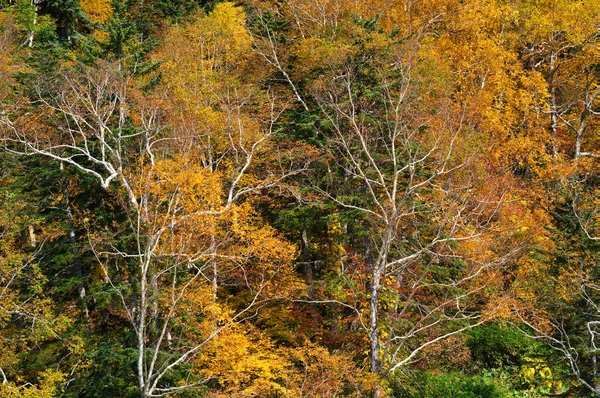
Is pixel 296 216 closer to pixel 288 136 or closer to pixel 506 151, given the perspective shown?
pixel 288 136

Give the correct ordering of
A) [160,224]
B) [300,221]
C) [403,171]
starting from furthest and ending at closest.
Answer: [300,221] < [403,171] < [160,224]

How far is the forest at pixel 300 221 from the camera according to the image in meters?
17.0

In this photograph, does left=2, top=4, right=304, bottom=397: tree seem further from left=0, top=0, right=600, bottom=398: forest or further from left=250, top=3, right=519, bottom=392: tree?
left=250, top=3, right=519, bottom=392: tree

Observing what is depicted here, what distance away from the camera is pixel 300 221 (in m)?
20.5

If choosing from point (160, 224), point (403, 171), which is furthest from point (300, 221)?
point (160, 224)

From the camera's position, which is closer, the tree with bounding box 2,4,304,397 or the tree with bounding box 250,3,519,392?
the tree with bounding box 2,4,304,397

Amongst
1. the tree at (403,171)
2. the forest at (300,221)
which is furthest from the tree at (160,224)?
the tree at (403,171)

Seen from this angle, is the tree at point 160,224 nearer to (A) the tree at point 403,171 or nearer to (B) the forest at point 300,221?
(B) the forest at point 300,221

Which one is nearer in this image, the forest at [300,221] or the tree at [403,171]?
the forest at [300,221]

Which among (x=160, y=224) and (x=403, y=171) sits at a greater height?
(x=403, y=171)

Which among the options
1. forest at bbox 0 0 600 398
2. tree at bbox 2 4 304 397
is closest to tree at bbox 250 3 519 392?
forest at bbox 0 0 600 398

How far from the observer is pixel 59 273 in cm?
2019

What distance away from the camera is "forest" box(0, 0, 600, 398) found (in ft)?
55.9

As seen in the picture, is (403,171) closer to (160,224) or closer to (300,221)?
(300,221)
